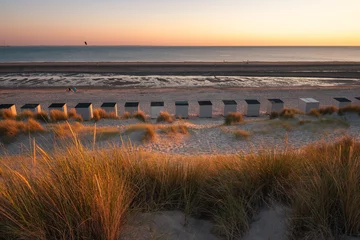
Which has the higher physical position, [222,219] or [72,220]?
[72,220]

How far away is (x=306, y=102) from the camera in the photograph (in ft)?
54.4

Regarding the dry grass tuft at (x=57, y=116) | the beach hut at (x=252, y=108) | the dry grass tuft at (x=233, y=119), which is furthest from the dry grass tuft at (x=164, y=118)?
the dry grass tuft at (x=57, y=116)

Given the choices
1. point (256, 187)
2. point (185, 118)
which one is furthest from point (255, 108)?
point (256, 187)

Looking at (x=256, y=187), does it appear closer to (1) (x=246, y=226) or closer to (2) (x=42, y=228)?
(1) (x=246, y=226)

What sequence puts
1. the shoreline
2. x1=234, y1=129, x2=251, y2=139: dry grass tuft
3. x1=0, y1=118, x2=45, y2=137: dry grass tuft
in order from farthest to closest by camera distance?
the shoreline
x1=234, y1=129, x2=251, y2=139: dry grass tuft
x1=0, y1=118, x2=45, y2=137: dry grass tuft

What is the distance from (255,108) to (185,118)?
4622mm

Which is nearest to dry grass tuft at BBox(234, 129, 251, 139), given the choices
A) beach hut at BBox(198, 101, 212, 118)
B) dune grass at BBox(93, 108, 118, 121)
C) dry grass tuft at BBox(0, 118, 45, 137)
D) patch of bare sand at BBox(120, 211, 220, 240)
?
beach hut at BBox(198, 101, 212, 118)

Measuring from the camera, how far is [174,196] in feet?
10.7

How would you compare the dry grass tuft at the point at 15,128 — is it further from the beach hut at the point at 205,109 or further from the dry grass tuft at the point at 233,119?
the dry grass tuft at the point at 233,119

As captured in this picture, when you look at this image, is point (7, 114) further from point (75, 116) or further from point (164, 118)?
point (164, 118)

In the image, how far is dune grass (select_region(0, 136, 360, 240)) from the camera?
2334 millimetres

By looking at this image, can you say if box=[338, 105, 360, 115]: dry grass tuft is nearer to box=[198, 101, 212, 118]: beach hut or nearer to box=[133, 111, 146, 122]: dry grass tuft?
box=[198, 101, 212, 118]: beach hut

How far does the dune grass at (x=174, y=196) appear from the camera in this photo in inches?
91.9

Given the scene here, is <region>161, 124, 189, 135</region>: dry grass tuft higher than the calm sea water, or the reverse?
the calm sea water
